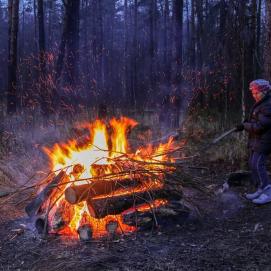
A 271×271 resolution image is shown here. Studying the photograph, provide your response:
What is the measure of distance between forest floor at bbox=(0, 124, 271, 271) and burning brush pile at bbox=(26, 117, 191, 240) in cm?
Answer: 20

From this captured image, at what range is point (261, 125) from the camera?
628 cm

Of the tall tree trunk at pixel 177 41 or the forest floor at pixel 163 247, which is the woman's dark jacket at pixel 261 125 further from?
the tall tree trunk at pixel 177 41

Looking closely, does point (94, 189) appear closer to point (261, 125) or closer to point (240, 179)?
point (261, 125)

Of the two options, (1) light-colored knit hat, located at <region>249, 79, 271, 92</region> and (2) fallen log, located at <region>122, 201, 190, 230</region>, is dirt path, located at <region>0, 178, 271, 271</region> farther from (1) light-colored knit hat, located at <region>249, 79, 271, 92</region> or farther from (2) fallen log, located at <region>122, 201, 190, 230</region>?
(1) light-colored knit hat, located at <region>249, 79, 271, 92</region>

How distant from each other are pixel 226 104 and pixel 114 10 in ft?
140

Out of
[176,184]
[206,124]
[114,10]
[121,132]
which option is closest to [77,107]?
[206,124]

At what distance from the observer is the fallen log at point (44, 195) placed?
18.7 feet

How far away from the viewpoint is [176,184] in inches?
235

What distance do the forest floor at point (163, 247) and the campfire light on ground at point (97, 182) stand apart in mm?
303

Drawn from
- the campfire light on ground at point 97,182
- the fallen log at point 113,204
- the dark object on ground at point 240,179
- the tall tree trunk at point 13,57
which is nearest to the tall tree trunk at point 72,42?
the tall tree trunk at point 13,57

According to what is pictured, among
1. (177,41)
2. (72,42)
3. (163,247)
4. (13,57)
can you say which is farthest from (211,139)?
(13,57)

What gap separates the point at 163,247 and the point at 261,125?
2.47 m

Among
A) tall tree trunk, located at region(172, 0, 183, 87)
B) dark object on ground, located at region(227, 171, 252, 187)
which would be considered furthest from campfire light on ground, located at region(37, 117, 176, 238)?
tall tree trunk, located at region(172, 0, 183, 87)

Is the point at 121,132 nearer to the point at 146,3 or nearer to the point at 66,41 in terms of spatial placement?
the point at 66,41
